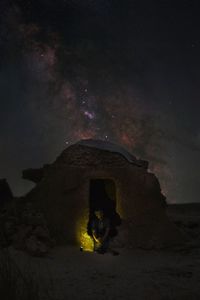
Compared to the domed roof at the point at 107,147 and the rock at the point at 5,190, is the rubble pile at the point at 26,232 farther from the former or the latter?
the rock at the point at 5,190

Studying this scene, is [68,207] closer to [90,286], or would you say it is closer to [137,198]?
[137,198]

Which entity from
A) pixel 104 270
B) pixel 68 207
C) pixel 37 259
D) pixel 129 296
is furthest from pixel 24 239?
pixel 129 296

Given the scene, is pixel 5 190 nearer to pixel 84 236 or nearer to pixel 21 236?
pixel 84 236

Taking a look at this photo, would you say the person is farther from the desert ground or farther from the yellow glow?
the desert ground

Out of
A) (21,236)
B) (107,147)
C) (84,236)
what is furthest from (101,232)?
(107,147)

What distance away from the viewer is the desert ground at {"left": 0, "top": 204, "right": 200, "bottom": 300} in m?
6.18

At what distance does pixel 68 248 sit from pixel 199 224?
9.42 meters

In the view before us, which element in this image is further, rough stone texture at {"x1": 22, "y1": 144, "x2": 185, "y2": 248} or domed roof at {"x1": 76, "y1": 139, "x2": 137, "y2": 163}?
domed roof at {"x1": 76, "y1": 139, "x2": 137, "y2": 163}

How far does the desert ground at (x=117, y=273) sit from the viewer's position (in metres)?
6.18

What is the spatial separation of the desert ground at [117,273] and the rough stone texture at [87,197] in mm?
519

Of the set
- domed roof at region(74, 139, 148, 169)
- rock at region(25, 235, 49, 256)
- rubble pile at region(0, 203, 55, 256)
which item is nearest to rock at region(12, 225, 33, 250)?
rubble pile at region(0, 203, 55, 256)

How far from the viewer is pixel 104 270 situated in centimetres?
793

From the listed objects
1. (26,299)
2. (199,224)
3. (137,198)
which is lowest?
(199,224)

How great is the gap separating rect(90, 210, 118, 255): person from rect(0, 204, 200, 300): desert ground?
507mm
